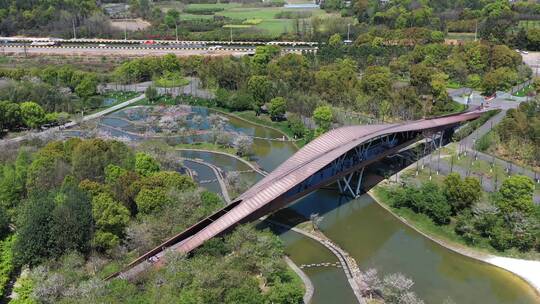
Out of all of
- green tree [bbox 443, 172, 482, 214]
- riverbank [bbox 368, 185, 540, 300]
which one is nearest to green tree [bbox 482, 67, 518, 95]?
green tree [bbox 443, 172, 482, 214]

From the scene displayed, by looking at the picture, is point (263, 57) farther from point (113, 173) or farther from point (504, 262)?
point (504, 262)

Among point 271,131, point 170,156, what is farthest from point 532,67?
point 170,156

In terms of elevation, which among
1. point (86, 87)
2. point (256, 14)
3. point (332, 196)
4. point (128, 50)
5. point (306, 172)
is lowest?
point (332, 196)

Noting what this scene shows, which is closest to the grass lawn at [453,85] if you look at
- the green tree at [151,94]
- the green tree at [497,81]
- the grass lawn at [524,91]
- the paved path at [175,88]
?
the green tree at [497,81]

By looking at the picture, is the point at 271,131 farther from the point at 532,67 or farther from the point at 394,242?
the point at 532,67

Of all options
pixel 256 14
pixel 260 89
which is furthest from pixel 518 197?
pixel 256 14

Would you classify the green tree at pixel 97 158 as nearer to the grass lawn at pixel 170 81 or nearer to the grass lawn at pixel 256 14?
the grass lawn at pixel 170 81
